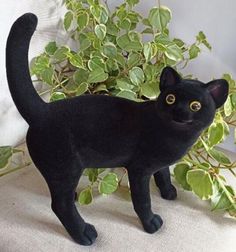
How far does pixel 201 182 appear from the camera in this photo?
2.34 feet

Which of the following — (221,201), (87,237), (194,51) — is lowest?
(87,237)

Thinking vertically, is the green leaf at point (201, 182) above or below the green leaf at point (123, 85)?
below

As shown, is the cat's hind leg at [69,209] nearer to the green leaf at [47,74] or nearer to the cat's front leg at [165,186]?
the cat's front leg at [165,186]

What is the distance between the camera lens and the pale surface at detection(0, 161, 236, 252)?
0.68 metres

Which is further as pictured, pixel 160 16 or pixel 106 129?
pixel 160 16

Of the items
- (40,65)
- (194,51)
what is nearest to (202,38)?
(194,51)

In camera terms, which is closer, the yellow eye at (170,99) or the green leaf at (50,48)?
the yellow eye at (170,99)

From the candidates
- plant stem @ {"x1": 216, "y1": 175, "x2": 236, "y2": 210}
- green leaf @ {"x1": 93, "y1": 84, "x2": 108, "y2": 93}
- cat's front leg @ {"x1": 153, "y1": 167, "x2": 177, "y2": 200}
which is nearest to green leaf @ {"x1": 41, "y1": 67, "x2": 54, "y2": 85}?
green leaf @ {"x1": 93, "y1": 84, "x2": 108, "y2": 93}

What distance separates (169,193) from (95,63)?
314mm

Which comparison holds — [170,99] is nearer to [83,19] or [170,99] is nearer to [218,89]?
Answer: [218,89]

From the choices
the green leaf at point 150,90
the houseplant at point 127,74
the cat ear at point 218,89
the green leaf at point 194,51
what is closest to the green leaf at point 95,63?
the houseplant at point 127,74

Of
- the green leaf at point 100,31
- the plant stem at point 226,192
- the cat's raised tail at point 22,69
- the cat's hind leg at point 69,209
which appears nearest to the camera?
the cat's raised tail at point 22,69

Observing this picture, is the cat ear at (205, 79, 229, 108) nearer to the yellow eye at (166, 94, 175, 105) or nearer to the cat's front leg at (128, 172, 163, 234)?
the yellow eye at (166, 94, 175, 105)

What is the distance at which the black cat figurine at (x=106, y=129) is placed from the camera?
57 cm
